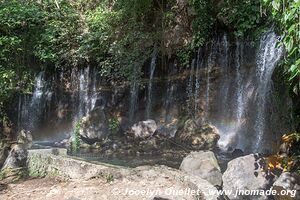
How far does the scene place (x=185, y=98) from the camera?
11.8 m

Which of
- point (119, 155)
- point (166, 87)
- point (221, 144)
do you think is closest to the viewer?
point (119, 155)

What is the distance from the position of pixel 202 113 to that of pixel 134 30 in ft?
11.8

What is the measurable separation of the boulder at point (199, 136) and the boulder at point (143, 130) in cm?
90

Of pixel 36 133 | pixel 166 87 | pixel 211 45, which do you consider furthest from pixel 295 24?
pixel 36 133

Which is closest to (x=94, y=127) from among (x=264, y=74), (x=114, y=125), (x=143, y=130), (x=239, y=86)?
(x=114, y=125)

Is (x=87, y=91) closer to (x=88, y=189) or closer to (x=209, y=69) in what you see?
(x=209, y=69)

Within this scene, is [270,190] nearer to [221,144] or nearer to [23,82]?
[221,144]

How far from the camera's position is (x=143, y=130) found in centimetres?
1072

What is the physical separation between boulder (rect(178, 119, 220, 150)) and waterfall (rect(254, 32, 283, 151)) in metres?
1.07

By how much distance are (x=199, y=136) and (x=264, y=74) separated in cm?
227

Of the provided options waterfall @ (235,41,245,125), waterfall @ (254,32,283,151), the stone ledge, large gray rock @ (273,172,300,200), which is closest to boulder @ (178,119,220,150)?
waterfall @ (235,41,245,125)

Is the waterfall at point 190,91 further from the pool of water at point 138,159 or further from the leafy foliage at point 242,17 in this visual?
the pool of water at point 138,159

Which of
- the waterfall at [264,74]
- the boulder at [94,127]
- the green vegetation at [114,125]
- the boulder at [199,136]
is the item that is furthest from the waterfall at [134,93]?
the waterfall at [264,74]

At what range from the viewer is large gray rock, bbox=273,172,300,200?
4422 millimetres
